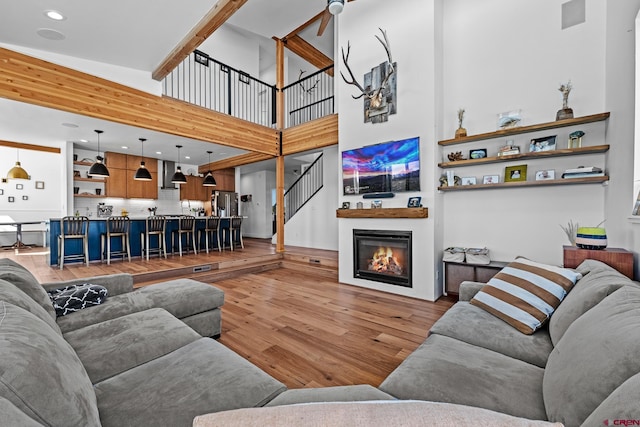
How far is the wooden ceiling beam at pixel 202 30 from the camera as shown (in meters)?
2.91

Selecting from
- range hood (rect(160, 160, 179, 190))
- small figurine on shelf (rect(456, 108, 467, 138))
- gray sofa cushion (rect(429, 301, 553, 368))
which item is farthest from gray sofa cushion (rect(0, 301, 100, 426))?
range hood (rect(160, 160, 179, 190))

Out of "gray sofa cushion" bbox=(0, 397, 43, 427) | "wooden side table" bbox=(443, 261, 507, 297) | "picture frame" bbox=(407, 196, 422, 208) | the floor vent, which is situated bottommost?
the floor vent

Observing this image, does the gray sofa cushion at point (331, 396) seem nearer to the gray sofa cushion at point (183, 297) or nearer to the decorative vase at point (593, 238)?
the gray sofa cushion at point (183, 297)

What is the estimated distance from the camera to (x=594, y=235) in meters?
2.48

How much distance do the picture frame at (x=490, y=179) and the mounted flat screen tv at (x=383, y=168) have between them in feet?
2.77

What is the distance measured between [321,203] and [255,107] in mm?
3400

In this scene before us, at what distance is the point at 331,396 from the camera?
40.6 inches

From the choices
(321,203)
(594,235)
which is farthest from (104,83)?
(594,235)

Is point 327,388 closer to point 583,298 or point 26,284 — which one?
point 583,298

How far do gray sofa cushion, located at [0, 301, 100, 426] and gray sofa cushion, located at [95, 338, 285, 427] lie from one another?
21 centimetres

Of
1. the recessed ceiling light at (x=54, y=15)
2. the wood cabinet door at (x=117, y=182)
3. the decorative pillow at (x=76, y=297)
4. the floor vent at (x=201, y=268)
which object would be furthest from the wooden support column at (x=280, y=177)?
the wood cabinet door at (x=117, y=182)

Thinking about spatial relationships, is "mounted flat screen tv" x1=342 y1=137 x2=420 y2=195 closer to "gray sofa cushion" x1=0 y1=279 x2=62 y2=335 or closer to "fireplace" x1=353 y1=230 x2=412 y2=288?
"fireplace" x1=353 y1=230 x2=412 y2=288

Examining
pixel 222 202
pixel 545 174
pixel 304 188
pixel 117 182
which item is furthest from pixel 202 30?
pixel 222 202

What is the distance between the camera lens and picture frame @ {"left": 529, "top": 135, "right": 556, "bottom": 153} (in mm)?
3275
